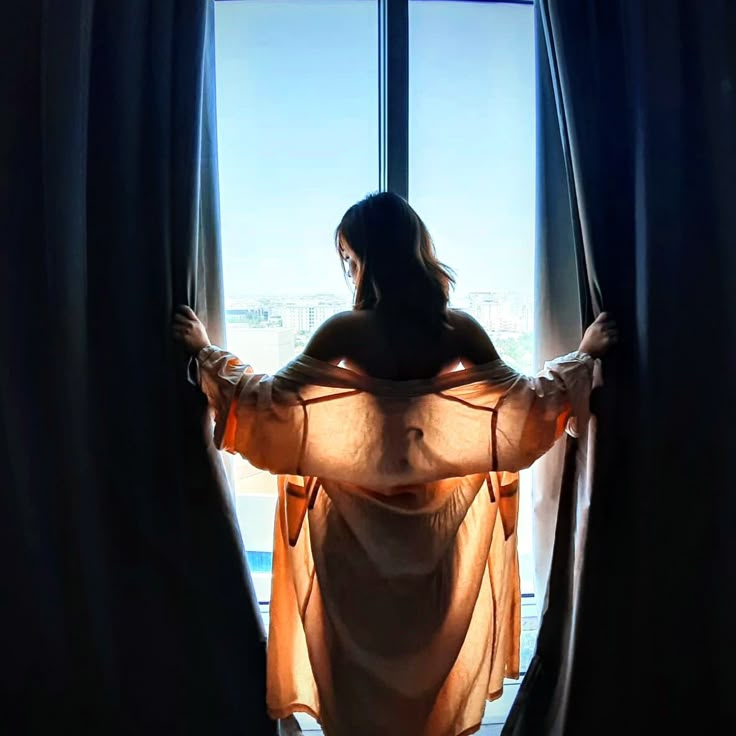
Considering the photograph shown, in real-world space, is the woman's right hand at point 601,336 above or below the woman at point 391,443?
above

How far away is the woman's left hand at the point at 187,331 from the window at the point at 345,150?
337 mm

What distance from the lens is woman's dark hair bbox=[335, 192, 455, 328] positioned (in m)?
0.90

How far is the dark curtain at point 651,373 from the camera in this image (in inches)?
35.8

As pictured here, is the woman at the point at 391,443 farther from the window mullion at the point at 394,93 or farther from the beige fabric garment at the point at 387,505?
the window mullion at the point at 394,93

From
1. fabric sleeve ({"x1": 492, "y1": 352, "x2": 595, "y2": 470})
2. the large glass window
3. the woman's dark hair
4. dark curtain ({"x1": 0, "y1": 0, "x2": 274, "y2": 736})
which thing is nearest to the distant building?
the large glass window

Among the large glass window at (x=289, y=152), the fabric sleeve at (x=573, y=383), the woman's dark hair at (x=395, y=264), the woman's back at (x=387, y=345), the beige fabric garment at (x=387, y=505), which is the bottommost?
the beige fabric garment at (x=387, y=505)

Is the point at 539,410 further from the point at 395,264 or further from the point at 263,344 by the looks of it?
the point at 263,344

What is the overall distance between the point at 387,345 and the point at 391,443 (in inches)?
6.6

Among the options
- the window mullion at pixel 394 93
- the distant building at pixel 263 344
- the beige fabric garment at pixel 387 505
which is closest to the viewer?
the beige fabric garment at pixel 387 505

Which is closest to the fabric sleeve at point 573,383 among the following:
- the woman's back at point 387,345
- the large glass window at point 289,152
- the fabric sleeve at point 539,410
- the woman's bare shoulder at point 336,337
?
the fabric sleeve at point 539,410

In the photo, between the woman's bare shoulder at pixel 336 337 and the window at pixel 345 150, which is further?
the window at pixel 345 150

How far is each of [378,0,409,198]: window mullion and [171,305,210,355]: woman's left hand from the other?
56cm

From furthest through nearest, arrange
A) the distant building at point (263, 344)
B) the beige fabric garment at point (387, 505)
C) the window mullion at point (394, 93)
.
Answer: the distant building at point (263, 344)
the window mullion at point (394, 93)
the beige fabric garment at point (387, 505)

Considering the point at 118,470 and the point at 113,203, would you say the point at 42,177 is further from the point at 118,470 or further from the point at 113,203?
the point at 118,470
